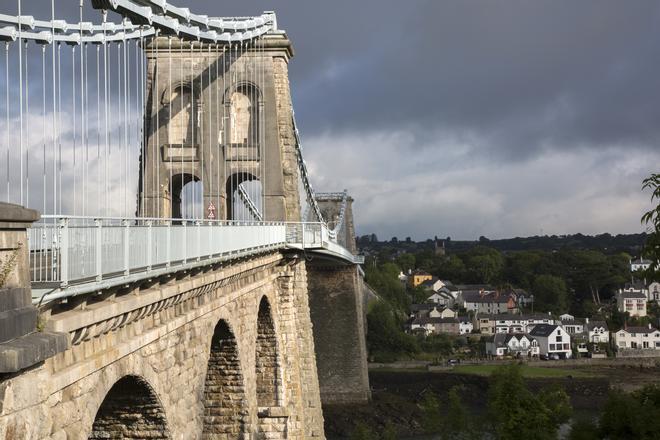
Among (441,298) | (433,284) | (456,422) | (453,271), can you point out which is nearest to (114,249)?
(456,422)

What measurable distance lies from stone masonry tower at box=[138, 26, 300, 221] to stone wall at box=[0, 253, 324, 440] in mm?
3611

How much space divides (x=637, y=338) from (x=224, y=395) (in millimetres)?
68549

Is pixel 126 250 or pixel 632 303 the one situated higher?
pixel 126 250

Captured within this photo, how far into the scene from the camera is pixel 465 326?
83.4 m

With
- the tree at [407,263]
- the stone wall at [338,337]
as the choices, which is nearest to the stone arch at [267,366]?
the stone wall at [338,337]

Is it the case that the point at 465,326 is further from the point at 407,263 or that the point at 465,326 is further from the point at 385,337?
the point at 407,263

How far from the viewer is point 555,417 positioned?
2297 centimetres

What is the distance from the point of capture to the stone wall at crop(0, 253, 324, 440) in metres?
6.70

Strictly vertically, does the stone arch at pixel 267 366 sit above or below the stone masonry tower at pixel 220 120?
below

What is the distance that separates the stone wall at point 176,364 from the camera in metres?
6.70

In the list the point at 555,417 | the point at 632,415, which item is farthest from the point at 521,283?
the point at 632,415

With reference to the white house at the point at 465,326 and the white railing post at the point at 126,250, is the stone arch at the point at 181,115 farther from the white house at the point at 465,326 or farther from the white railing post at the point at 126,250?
the white house at the point at 465,326

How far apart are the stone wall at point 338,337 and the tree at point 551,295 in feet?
158

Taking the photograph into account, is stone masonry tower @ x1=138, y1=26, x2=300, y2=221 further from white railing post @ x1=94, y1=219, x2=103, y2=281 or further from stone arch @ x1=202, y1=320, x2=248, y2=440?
white railing post @ x1=94, y1=219, x2=103, y2=281
